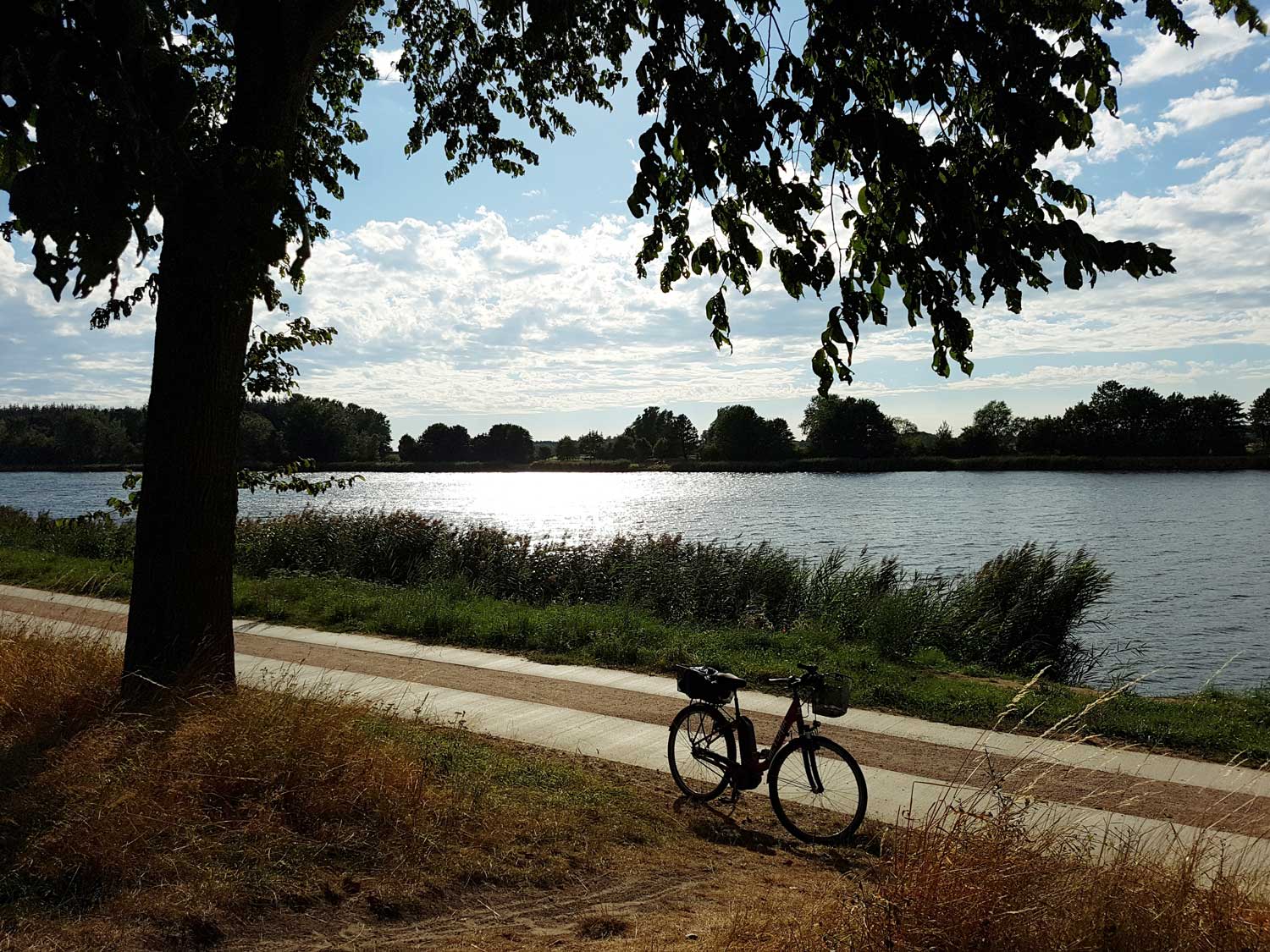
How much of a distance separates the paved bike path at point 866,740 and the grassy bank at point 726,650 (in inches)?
20.3

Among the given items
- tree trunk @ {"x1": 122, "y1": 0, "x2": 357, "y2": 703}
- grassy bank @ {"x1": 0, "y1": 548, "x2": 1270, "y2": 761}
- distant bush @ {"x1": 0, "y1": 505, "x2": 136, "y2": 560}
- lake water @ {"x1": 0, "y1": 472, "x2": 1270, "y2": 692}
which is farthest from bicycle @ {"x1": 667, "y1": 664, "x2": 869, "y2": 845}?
distant bush @ {"x1": 0, "y1": 505, "x2": 136, "y2": 560}

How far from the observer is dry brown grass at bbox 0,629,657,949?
419 cm

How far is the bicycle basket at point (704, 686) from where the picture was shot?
6477 mm

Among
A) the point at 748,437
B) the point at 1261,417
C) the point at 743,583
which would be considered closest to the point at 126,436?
the point at 748,437

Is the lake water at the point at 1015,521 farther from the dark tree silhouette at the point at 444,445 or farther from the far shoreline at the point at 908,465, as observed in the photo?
the dark tree silhouette at the point at 444,445

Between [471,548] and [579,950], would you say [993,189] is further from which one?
[471,548]

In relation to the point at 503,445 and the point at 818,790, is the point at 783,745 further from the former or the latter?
the point at 503,445

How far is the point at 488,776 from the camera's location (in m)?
6.35

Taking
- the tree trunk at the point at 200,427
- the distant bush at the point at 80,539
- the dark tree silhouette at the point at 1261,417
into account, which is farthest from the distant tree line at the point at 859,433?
the tree trunk at the point at 200,427

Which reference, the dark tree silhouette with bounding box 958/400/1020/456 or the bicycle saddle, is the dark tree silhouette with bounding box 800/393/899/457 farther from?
the bicycle saddle

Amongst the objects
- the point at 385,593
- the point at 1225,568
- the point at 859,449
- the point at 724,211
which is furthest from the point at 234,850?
the point at 859,449

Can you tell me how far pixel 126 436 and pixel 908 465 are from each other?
82163 millimetres

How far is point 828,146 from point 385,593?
42.2 ft

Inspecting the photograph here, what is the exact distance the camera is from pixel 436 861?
489cm
